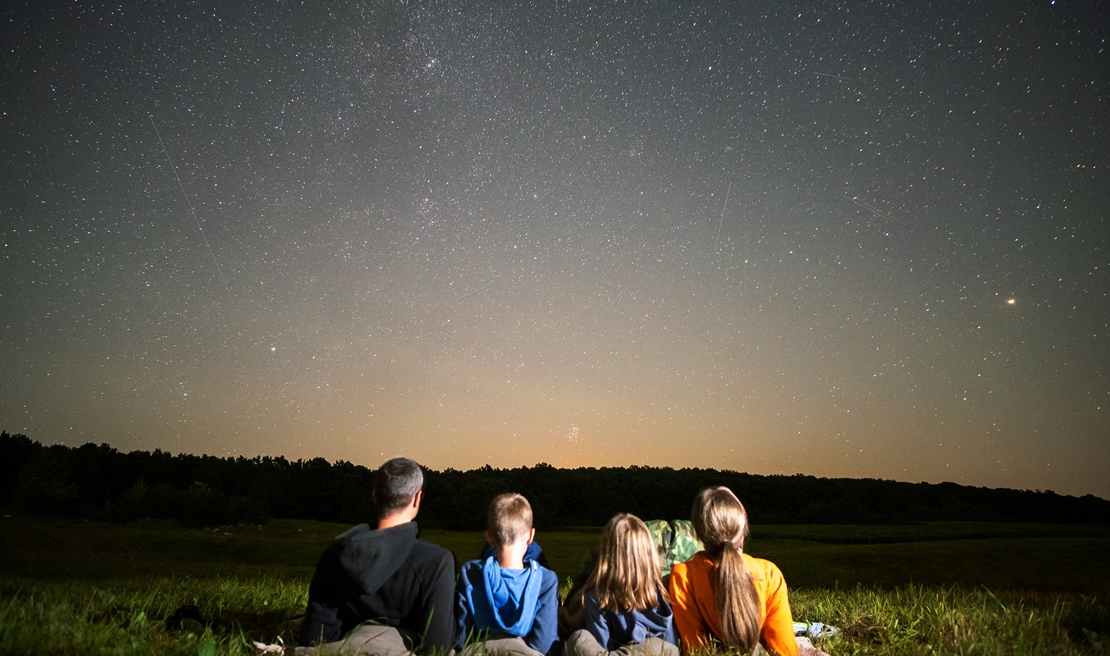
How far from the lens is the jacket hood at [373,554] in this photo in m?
4.05

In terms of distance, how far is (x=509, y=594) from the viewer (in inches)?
179

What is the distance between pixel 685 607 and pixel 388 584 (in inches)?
87.9

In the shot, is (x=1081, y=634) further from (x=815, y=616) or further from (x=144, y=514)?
(x=144, y=514)

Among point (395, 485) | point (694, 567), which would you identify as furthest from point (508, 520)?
point (694, 567)

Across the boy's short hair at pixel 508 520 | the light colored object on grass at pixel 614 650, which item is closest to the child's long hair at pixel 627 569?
the light colored object on grass at pixel 614 650

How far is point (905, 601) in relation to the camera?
22.7 ft

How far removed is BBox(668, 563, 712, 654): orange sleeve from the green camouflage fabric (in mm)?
1019

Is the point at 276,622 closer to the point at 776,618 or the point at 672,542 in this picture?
the point at 672,542

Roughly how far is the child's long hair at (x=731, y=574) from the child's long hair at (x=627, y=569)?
1.45 ft

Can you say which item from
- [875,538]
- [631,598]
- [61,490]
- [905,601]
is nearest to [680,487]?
[875,538]

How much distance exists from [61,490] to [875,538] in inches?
2917

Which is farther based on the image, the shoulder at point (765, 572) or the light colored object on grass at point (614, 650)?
the shoulder at point (765, 572)

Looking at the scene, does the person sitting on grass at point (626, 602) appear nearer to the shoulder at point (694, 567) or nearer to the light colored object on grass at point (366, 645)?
the shoulder at point (694, 567)

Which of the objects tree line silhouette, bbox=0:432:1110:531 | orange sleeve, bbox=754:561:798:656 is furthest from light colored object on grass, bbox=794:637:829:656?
tree line silhouette, bbox=0:432:1110:531
